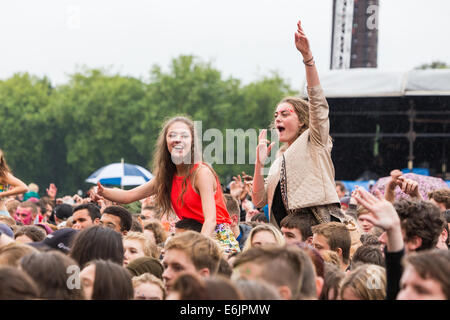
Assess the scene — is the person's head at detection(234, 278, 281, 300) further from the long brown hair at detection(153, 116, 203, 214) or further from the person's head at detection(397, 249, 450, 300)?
the long brown hair at detection(153, 116, 203, 214)

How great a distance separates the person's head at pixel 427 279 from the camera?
255cm

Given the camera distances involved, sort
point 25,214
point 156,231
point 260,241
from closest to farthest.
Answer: point 260,241 → point 156,231 → point 25,214

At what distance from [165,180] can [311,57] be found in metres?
1.31

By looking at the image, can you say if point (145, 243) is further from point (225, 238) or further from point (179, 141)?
point (179, 141)

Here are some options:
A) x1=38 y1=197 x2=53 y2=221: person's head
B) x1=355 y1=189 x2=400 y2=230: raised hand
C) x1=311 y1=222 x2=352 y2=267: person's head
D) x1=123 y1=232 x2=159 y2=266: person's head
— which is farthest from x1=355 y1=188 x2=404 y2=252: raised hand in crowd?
x1=38 y1=197 x2=53 y2=221: person's head

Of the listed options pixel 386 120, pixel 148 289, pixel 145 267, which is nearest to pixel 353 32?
pixel 386 120

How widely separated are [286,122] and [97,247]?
1.69m

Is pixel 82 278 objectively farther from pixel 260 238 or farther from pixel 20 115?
pixel 20 115

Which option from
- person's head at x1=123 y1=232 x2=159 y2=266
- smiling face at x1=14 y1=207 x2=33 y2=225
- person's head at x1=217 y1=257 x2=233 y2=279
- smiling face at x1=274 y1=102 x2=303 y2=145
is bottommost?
smiling face at x1=14 y1=207 x2=33 y2=225

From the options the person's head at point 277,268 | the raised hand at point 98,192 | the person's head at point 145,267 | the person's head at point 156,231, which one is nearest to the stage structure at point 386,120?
the person's head at point 156,231

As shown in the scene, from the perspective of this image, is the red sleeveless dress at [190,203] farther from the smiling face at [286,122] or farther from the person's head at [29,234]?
the person's head at [29,234]

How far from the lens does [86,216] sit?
20.1 feet

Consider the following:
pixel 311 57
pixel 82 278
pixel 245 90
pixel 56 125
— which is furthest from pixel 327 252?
pixel 56 125

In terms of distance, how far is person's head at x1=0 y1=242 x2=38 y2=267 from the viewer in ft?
11.6
